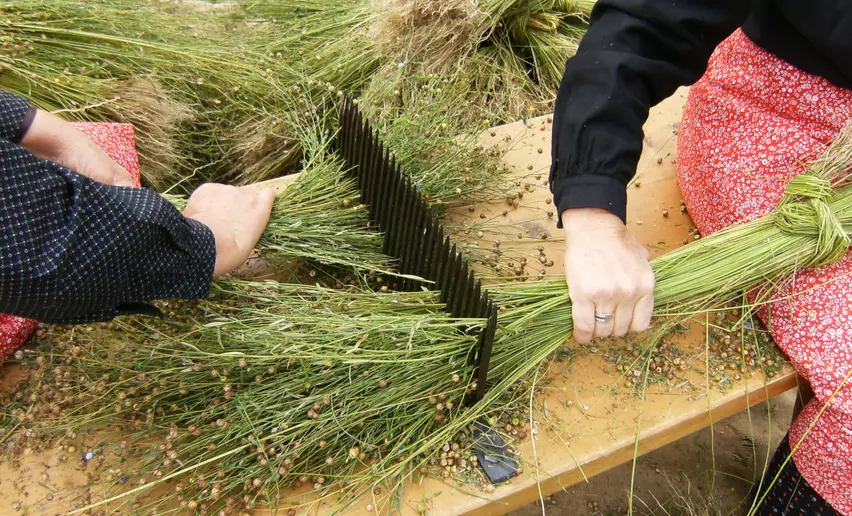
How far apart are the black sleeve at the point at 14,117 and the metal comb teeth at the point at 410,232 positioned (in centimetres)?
75

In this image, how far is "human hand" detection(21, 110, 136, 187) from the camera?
1313 mm

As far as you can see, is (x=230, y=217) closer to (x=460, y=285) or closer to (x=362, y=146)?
(x=362, y=146)

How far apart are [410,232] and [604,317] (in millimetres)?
488

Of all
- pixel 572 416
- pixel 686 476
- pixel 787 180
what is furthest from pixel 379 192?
pixel 686 476

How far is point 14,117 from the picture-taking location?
1263mm

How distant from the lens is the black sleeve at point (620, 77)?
1.17m

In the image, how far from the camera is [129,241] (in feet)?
3.18

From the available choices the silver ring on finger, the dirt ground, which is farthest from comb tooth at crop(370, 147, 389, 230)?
the dirt ground

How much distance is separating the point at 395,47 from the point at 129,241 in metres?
1.55

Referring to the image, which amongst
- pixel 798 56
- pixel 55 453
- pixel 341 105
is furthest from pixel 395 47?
pixel 55 453

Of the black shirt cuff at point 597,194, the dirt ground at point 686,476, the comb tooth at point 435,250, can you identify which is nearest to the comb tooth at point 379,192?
the comb tooth at point 435,250

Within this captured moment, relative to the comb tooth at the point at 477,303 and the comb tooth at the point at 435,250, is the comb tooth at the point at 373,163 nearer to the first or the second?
the comb tooth at the point at 435,250

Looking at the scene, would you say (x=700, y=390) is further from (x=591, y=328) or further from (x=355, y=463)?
(x=355, y=463)

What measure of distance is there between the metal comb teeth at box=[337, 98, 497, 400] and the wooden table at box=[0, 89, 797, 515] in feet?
0.66
